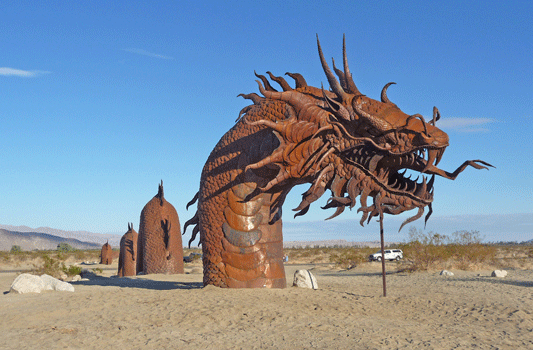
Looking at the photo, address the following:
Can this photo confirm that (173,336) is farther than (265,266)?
No

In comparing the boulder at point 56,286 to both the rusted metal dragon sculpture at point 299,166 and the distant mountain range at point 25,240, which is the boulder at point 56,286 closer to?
the rusted metal dragon sculpture at point 299,166

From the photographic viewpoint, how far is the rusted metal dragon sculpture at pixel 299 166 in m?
7.31

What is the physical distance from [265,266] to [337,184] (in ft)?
6.39

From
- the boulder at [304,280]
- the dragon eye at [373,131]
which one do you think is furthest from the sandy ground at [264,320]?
the dragon eye at [373,131]

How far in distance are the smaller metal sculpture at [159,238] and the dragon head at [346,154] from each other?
714 centimetres

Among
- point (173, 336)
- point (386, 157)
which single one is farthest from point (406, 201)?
point (173, 336)

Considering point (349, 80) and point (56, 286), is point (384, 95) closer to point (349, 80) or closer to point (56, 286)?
point (349, 80)

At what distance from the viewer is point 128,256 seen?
1716cm

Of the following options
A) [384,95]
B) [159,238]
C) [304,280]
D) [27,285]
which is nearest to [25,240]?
[159,238]

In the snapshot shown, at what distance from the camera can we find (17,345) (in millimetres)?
5363

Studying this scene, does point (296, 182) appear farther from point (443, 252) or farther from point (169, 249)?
point (443, 252)

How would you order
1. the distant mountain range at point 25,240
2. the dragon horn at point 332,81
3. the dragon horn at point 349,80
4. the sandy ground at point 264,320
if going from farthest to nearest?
the distant mountain range at point 25,240 < the dragon horn at point 349,80 < the dragon horn at point 332,81 < the sandy ground at point 264,320

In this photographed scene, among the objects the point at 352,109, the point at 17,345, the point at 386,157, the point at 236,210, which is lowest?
the point at 17,345

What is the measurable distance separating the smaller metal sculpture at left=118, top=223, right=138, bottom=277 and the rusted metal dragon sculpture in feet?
31.2
